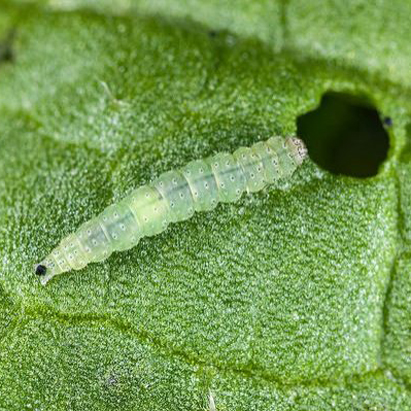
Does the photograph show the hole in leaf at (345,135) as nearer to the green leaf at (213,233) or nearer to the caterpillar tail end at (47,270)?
the green leaf at (213,233)

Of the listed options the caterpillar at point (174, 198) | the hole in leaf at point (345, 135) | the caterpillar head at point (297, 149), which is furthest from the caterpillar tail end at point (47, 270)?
the hole in leaf at point (345, 135)

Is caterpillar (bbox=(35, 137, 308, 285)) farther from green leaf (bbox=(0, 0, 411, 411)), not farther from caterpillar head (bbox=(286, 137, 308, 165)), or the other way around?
green leaf (bbox=(0, 0, 411, 411))

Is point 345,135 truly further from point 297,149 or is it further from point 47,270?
point 47,270

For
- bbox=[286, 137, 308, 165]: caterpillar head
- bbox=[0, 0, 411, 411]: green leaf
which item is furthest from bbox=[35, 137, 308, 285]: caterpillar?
bbox=[0, 0, 411, 411]: green leaf

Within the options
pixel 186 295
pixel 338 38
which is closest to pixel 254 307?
Result: pixel 186 295

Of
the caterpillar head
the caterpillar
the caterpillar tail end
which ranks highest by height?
the caterpillar head

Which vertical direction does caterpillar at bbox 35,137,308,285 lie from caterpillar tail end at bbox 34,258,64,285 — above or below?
above

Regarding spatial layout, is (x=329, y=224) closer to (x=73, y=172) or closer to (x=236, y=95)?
(x=236, y=95)
